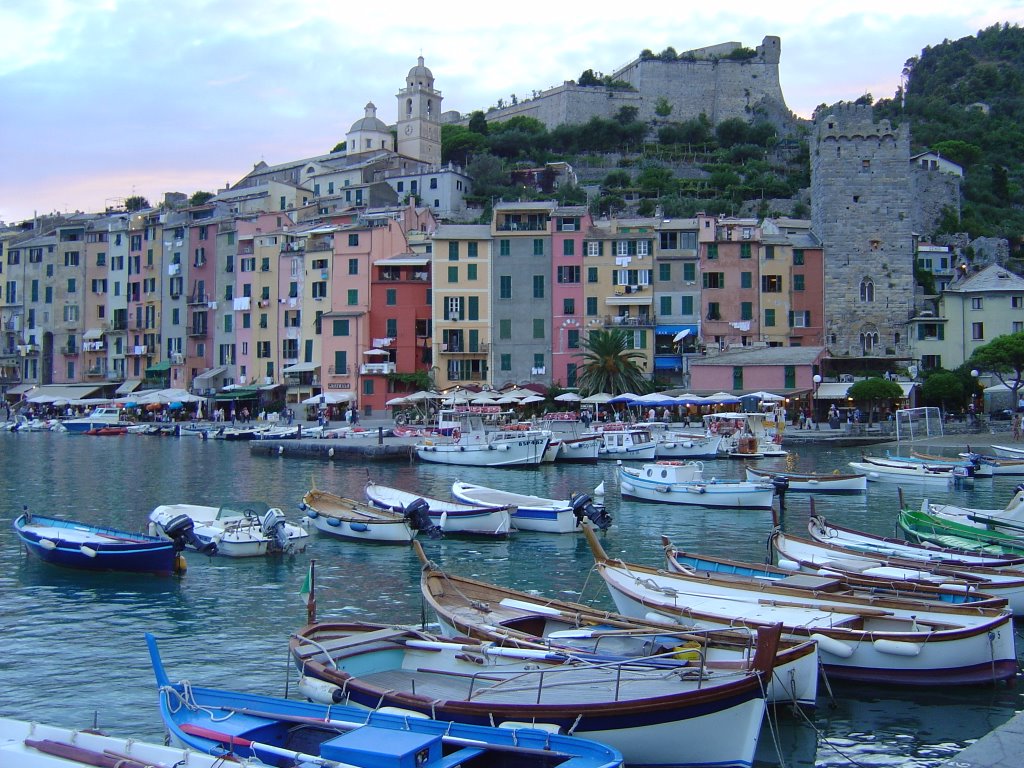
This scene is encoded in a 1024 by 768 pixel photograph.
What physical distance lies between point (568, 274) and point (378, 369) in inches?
542

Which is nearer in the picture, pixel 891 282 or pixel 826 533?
pixel 826 533

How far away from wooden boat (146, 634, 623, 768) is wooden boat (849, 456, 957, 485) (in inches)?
1257

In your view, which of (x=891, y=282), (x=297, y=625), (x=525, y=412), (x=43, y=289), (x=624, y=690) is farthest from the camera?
(x=43, y=289)

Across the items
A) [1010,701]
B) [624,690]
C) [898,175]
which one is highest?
[898,175]

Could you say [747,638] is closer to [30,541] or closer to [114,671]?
[114,671]

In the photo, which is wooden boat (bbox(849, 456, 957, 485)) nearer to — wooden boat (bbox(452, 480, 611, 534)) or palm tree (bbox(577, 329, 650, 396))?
wooden boat (bbox(452, 480, 611, 534))

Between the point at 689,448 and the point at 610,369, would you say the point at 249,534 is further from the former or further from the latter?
the point at 610,369

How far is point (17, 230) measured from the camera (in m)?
101

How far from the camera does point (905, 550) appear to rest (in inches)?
837

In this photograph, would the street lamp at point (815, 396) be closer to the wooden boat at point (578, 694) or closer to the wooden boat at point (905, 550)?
the wooden boat at point (905, 550)

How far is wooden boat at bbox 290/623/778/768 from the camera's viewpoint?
10.9 m

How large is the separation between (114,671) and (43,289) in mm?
82320

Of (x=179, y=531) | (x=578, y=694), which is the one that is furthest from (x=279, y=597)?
(x=578, y=694)

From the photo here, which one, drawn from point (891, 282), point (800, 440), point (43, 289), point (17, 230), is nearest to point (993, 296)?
point (891, 282)
